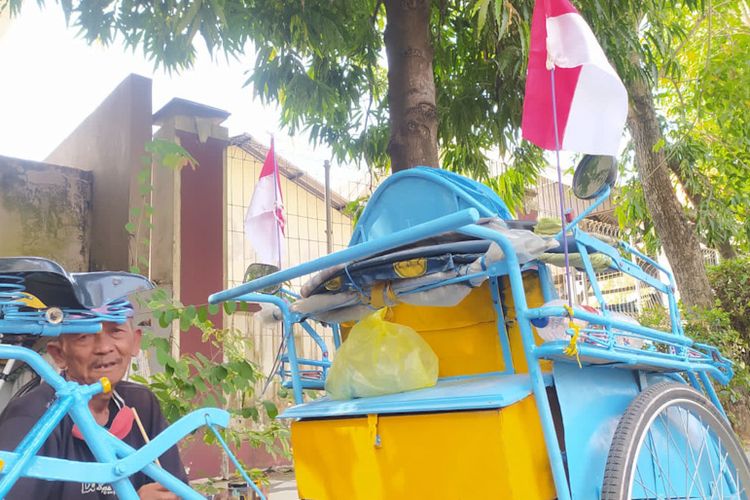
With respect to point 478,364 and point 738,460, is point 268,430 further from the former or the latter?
point 738,460

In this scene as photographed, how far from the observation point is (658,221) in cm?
695

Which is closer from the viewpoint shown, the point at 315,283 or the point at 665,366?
the point at 665,366

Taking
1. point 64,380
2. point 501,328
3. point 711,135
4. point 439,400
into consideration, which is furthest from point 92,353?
point 711,135

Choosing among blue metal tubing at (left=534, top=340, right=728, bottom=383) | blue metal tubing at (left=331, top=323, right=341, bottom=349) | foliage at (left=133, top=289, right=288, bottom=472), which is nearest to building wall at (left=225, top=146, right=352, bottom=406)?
blue metal tubing at (left=331, top=323, right=341, bottom=349)

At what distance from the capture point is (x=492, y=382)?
2113 millimetres

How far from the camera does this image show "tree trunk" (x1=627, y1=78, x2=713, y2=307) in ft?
22.4

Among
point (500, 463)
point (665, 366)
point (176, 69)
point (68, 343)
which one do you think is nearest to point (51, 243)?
point (176, 69)

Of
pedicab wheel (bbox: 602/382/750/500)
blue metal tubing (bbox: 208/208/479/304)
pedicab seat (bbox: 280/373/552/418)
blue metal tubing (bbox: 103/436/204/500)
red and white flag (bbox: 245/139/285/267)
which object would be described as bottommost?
pedicab wheel (bbox: 602/382/750/500)

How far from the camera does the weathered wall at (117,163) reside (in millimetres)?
3449

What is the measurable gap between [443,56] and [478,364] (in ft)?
11.0

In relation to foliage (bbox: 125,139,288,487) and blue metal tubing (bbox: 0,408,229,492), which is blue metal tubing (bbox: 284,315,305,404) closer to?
foliage (bbox: 125,139,288,487)

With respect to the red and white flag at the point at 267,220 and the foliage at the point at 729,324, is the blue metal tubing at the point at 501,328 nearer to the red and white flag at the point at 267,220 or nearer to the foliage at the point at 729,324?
the red and white flag at the point at 267,220

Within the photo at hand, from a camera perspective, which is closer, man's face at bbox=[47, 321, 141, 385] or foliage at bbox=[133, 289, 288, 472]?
man's face at bbox=[47, 321, 141, 385]

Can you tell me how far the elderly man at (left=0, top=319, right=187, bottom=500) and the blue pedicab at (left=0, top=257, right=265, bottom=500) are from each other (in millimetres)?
165
